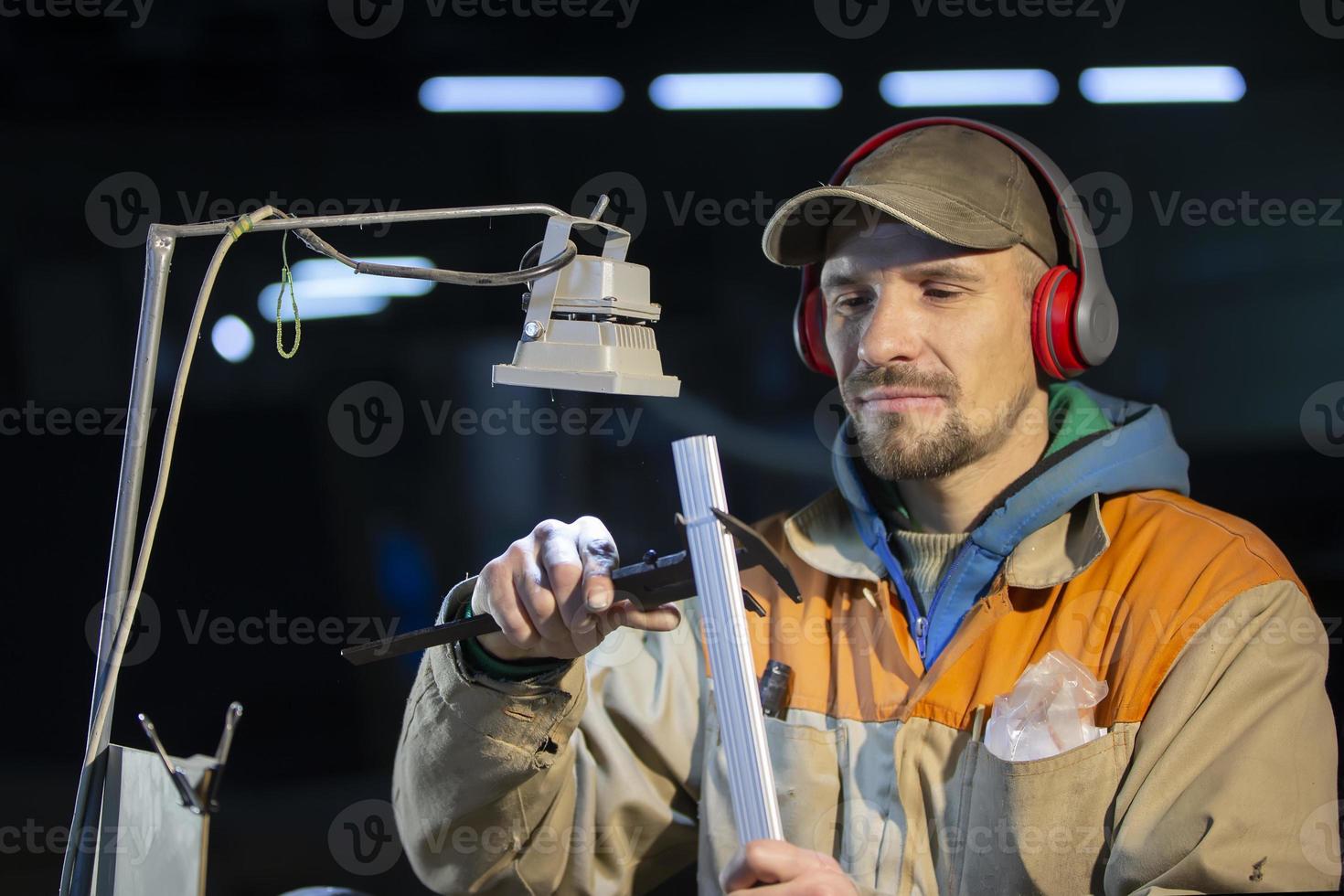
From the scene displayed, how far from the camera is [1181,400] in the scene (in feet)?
7.09

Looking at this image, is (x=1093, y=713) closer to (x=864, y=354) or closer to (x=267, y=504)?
(x=864, y=354)

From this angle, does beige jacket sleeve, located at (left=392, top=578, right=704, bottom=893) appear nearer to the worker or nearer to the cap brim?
the worker

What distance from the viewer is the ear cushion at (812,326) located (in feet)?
6.08

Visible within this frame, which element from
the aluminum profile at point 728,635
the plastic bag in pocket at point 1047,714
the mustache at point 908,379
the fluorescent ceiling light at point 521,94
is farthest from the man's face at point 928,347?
the aluminum profile at point 728,635

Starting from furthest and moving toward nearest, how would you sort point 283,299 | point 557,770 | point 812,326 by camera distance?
point 283,299, point 812,326, point 557,770

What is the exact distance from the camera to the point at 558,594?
131 cm

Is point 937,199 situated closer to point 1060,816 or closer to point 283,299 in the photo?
point 1060,816

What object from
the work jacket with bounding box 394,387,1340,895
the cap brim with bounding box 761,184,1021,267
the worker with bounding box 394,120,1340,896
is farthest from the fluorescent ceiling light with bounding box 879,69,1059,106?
the work jacket with bounding box 394,387,1340,895

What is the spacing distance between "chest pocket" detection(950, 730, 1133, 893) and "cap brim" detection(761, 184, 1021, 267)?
691 millimetres

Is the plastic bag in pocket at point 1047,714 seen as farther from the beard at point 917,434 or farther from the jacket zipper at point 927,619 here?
the beard at point 917,434

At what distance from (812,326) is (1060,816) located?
79cm

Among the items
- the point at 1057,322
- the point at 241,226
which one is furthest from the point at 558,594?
the point at 1057,322

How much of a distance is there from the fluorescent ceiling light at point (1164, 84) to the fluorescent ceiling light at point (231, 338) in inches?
59.0

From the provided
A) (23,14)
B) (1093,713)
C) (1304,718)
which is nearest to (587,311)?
(1093,713)
